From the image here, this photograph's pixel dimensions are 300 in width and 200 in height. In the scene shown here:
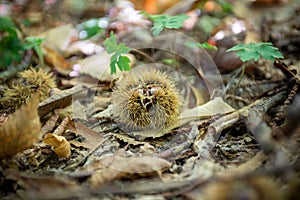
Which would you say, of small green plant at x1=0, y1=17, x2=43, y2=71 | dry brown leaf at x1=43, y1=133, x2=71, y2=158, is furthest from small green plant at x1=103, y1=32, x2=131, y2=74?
small green plant at x1=0, y1=17, x2=43, y2=71

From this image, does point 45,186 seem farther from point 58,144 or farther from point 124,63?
point 124,63

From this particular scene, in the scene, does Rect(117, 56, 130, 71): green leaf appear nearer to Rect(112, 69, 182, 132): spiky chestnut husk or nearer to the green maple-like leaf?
Rect(112, 69, 182, 132): spiky chestnut husk

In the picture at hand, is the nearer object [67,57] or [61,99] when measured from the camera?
[61,99]

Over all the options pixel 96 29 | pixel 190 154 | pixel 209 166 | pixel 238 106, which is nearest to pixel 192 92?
pixel 238 106

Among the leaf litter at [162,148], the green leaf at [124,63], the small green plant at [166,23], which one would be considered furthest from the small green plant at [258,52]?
the green leaf at [124,63]

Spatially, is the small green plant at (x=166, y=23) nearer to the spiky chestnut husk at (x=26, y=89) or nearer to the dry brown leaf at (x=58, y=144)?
the spiky chestnut husk at (x=26, y=89)

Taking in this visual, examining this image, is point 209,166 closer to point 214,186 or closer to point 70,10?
point 214,186
